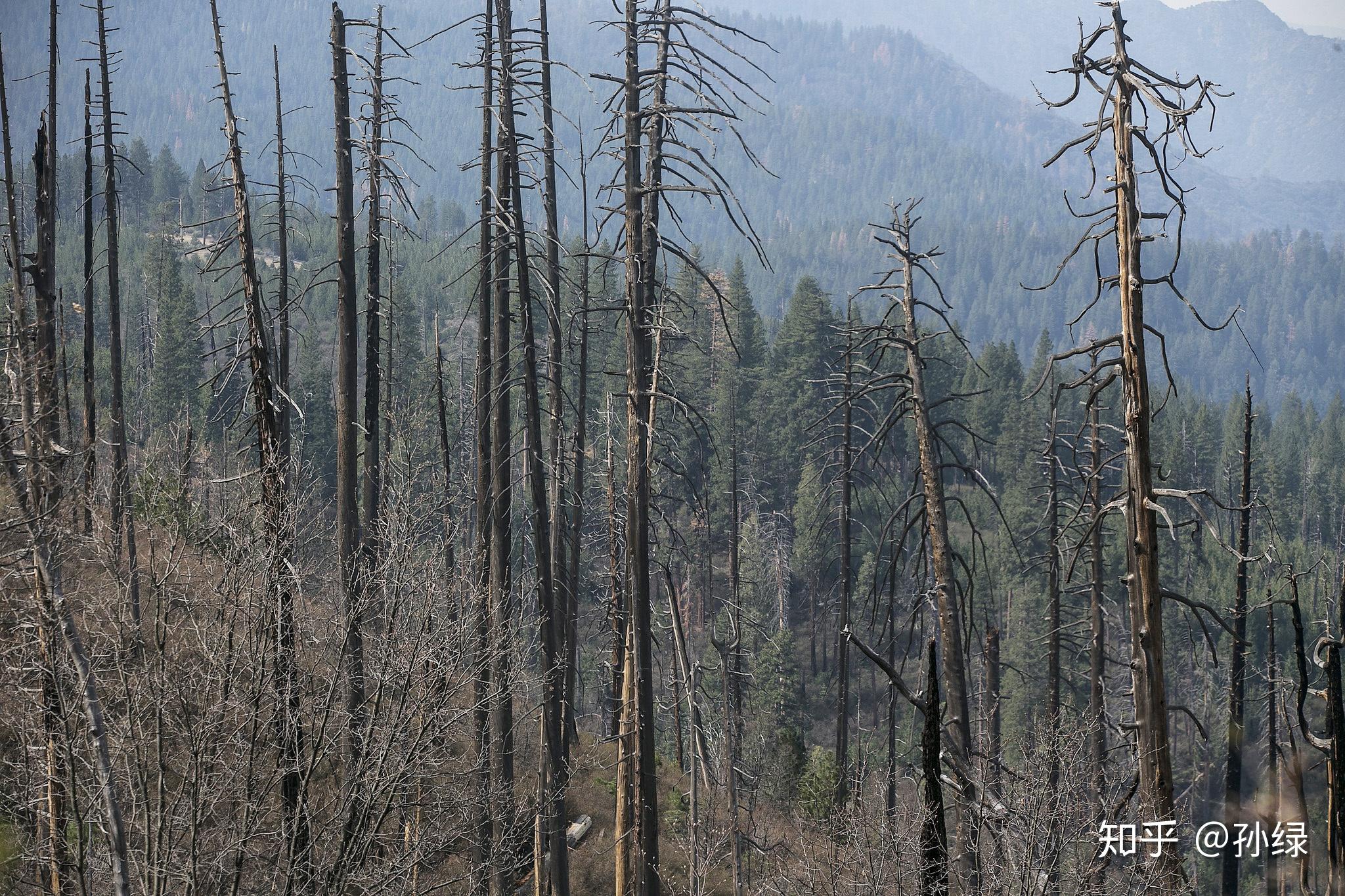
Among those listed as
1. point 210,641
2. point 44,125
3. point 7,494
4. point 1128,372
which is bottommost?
point 210,641

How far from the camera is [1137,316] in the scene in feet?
24.6

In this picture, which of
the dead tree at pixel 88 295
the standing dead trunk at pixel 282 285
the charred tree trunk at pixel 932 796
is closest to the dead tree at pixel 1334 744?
the charred tree trunk at pixel 932 796

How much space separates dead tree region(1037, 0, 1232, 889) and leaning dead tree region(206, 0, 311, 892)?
26.4 feet

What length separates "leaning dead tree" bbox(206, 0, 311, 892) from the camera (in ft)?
37.6

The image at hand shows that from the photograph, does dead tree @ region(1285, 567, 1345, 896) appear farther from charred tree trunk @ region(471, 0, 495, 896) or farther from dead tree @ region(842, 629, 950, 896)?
charred tree trunk @ region(471, 0, 495, 896)

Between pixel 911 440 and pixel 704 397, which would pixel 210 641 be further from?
pixel 911 440

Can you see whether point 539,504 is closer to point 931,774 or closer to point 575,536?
point 931,774

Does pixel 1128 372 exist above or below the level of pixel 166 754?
above

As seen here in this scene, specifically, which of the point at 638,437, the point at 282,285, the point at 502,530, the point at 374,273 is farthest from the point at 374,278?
the point at 638,437

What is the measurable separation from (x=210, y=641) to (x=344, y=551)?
111 inches

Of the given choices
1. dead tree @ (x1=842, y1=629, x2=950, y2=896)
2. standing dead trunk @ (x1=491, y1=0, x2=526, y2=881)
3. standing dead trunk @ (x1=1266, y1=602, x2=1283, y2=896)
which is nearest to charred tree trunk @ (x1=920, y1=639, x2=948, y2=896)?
dead tree @ (x1=842, y1=629, x2=950, y2=896)

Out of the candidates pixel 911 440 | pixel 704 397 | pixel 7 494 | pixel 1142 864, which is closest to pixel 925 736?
pixel 1142 864

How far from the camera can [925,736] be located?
304 inches

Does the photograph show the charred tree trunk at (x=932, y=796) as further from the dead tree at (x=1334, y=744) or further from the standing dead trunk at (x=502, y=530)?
the standing dead trunk at (x=502, y=530)
